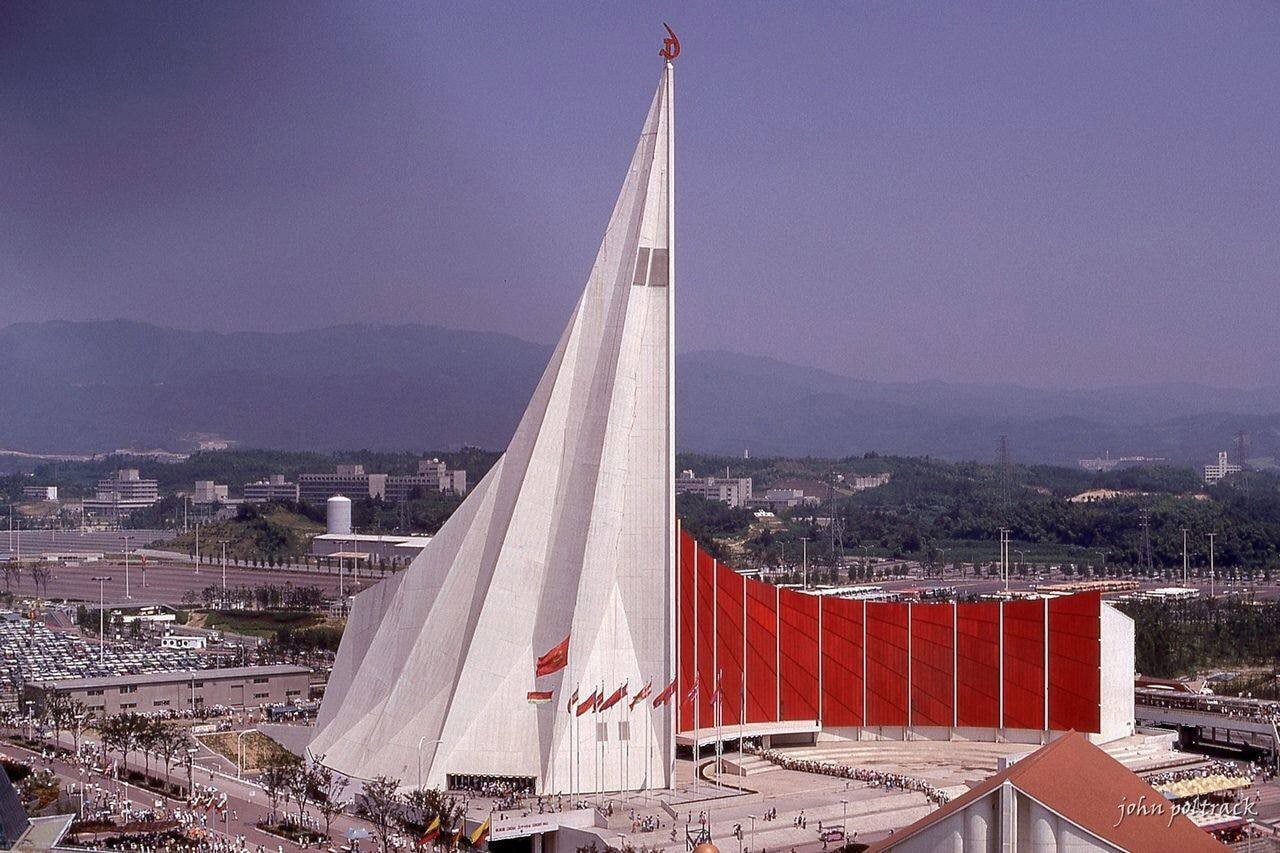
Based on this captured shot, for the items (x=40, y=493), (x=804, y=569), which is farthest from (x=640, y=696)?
(x=40, y=493)

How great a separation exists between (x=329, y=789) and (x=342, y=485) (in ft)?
327

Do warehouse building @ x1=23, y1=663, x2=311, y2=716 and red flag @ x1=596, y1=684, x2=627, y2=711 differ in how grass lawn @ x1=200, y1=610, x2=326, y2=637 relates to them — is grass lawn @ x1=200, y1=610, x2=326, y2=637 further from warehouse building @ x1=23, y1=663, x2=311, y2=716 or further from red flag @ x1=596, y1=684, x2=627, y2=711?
red flag @ x1=596, y1=684, x2=627, y2=711

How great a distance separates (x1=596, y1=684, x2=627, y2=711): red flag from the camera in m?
27.3

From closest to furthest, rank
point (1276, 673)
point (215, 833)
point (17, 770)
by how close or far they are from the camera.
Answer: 1. point (215, 833)
2. point (17, 770)
3. point (1276, 673)

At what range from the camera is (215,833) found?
84.1ft

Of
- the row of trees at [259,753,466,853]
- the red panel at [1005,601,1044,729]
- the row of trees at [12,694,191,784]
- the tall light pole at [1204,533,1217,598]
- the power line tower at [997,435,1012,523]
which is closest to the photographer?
the row of trees at [259,753,466,853]

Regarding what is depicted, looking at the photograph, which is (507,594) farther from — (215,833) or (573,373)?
(215,833)

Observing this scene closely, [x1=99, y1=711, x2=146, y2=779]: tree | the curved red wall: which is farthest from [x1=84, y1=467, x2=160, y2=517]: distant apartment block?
the curved red wall

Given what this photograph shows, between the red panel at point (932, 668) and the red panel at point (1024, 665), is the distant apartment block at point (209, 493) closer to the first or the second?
the red panel at point (932, 668)

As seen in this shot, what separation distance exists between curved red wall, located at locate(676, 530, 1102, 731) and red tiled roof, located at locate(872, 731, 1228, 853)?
13714mm

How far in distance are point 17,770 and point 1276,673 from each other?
32482mm

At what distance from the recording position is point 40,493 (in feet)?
508

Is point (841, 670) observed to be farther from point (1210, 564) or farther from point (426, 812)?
point (1210, 564)

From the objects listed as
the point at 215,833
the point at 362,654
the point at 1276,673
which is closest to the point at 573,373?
the point at 362,654
